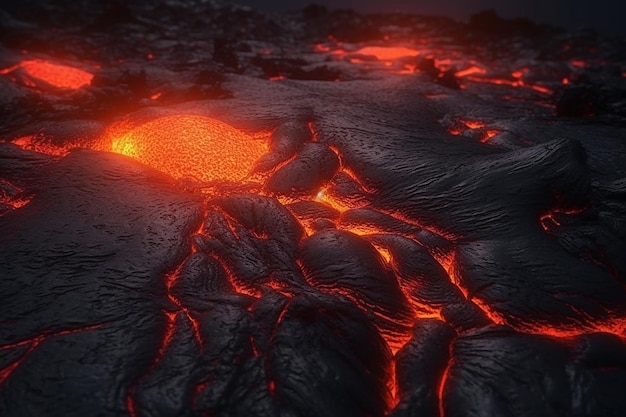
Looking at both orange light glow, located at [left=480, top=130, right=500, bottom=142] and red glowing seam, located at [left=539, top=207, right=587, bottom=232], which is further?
orange light glow, located at [left=480, top=130, right=500, bottom=142]

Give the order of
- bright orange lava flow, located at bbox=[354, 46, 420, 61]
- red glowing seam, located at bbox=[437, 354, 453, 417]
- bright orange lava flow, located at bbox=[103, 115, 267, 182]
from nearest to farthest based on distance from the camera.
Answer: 1. red glowing seam, located at bbox=[437, 354, 453, 417]
2. bright orange lava flow, located at bbox=[103, 115, 267, 182]
3. bright orange lava flow, located at bbox=[354, 46, 420, 61]

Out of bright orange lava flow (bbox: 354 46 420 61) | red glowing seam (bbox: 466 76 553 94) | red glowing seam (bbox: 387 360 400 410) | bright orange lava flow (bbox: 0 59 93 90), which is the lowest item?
red glowing seam (bbox: 387 360 400 410)

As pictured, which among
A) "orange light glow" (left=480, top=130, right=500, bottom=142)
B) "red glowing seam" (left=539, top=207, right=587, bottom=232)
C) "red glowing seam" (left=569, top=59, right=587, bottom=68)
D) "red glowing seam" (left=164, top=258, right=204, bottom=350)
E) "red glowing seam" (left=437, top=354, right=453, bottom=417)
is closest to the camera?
"red glowing seam" (left=437, top=354, right=453, bottom=417)

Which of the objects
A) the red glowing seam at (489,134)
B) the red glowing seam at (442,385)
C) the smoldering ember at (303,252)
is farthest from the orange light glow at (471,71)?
the red glowing seam at (442,385)

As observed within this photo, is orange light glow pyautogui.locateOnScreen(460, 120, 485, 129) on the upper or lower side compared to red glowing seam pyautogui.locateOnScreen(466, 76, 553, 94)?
upper

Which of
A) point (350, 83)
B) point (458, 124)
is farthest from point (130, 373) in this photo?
point (350, 83)

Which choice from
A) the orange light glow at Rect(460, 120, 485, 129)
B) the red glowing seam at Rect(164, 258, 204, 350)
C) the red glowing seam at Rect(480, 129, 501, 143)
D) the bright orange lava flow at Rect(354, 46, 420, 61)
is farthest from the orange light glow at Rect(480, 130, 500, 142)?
the bright orange lava flow at Rect(354, 46, 420, 61)

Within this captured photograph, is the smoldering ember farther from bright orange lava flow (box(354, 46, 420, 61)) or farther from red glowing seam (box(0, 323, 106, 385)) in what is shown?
bright orange lava flow (box(354, 46, 420, 61))

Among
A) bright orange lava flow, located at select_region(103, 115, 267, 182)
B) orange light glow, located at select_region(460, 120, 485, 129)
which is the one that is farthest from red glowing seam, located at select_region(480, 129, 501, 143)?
bright orange lava flow, located at select_region(103, 115, 267, 182)
